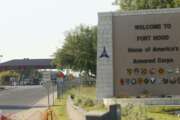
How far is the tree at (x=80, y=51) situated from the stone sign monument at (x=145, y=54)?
45211 mm

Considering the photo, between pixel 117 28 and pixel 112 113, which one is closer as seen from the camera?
pixel 112 113

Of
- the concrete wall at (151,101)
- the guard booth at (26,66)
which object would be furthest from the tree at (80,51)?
the guard booth at (26,66)

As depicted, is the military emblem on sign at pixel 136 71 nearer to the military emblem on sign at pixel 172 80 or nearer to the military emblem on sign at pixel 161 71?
the military emblem on sign at pixel 161 71

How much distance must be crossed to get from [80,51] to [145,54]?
50129 mm

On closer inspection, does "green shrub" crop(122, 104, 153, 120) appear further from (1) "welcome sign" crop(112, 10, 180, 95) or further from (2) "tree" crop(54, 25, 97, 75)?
(2) "tree" crop(54, 25, 97, 75)

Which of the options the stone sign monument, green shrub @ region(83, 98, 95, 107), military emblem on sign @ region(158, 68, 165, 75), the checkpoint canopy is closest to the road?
green shrub @ region(83, 98, 95, 107)

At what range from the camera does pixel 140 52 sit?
104 ft

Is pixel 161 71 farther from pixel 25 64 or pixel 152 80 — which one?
pixel 25 64

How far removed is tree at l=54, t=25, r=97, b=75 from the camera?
79.2 metres

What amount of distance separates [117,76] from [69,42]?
174 feet

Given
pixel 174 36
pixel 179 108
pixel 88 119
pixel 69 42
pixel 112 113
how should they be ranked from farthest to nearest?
pixel 69 42 < pixel 174 36 < pixel 179 108 < pixel 112 113 < pixel 88 119

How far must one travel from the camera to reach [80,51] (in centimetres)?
8162

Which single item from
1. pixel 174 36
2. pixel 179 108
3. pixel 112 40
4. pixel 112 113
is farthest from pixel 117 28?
pixel 112 113

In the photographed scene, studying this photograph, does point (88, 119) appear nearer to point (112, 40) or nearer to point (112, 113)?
point (112, 113)
